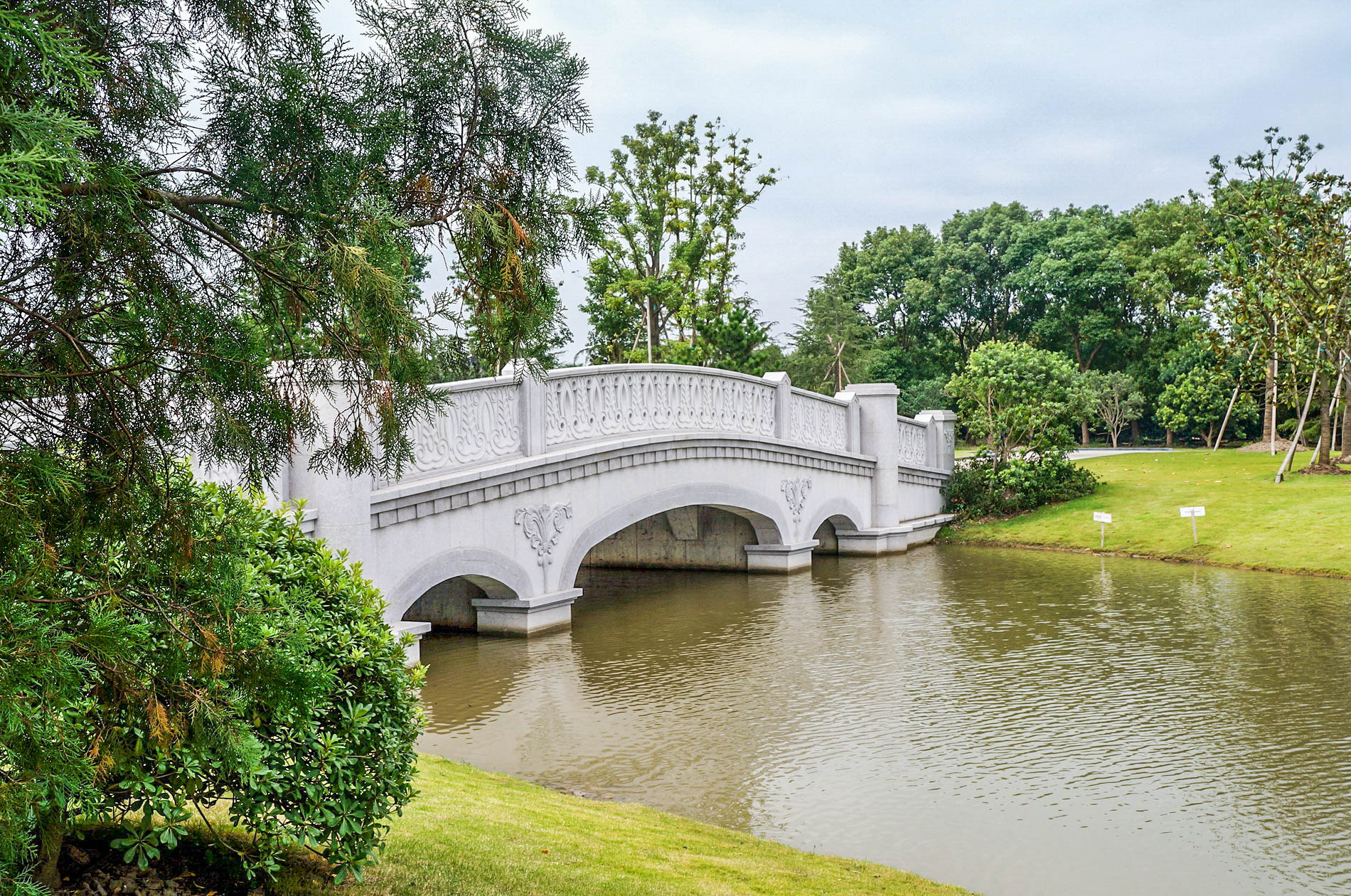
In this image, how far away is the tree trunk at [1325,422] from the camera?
2259cm

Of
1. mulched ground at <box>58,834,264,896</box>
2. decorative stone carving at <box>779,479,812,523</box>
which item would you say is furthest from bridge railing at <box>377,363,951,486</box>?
mulched ground at <box>58,834,264,896</box>

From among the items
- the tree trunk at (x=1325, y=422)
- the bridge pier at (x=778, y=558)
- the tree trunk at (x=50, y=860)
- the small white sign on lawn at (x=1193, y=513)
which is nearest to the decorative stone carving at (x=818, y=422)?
the bridge pier at (x=778, y=558)

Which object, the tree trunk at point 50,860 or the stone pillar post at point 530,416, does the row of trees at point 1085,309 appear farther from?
the tree trunk at point 50,860

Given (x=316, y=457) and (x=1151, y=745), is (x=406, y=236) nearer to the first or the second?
(x=316, y=457)

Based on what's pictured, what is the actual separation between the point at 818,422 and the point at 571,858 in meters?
13.0

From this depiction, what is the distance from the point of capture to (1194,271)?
113 ft

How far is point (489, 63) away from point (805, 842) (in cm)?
445

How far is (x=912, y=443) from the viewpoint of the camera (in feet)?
65.4

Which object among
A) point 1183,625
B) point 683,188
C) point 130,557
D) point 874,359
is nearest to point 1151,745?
point 1183,625

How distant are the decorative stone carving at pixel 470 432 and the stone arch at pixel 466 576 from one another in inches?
34.0

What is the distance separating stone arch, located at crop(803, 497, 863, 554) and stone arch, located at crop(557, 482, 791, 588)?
0.79 m

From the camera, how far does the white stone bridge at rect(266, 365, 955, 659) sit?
1016 centimetres

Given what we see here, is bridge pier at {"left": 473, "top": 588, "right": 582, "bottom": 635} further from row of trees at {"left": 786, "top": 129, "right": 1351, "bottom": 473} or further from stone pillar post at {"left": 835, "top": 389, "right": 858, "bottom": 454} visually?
row of trees at {"left": 786, "top": 129, "right": 1351, "bottom": 473}

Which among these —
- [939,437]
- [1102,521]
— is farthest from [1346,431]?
[1102,521]
